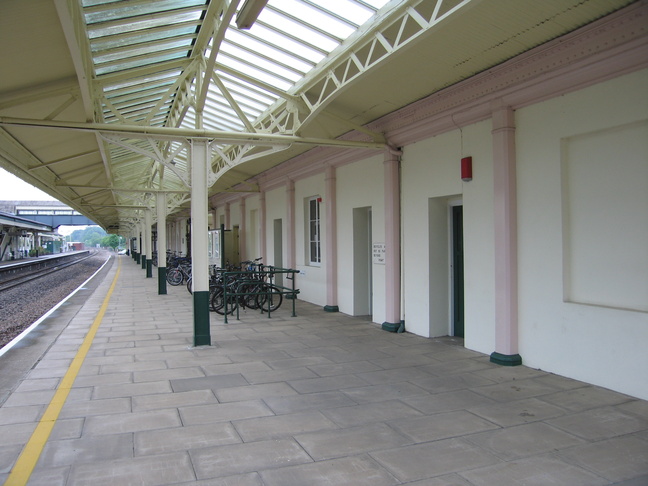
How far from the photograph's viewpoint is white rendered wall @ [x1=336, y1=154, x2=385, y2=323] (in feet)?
28.8

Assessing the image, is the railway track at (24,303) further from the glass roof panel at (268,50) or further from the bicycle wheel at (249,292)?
the glass roof panel at (268,50)

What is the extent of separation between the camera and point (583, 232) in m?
5.20

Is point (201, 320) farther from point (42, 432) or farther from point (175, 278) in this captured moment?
point (175, 278)

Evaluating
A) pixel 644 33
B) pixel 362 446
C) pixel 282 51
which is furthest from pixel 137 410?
pixel 644 33

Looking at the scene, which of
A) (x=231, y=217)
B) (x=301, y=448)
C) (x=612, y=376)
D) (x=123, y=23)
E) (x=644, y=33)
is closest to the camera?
(x=301, y=448)

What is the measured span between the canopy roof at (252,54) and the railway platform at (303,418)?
3234 mm

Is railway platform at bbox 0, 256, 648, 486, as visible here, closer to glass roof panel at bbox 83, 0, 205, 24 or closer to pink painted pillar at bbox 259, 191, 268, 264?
glass roof panel at bbox 83, 0, 205, 24

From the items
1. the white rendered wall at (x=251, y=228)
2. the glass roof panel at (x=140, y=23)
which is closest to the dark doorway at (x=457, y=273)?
the glass roof panel at (x=140, y=23)

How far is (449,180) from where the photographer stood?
7.09 metres

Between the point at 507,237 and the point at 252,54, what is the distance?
4519 mm

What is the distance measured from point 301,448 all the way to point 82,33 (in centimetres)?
487

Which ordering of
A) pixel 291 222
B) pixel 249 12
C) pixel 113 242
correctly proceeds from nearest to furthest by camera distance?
pixel 249 12 → pixel 291 222 → pixel 113 242

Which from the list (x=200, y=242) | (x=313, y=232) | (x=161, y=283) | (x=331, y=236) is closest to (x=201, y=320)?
(x=200, y=242)

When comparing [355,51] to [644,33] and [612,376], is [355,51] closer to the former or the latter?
[644,33]
